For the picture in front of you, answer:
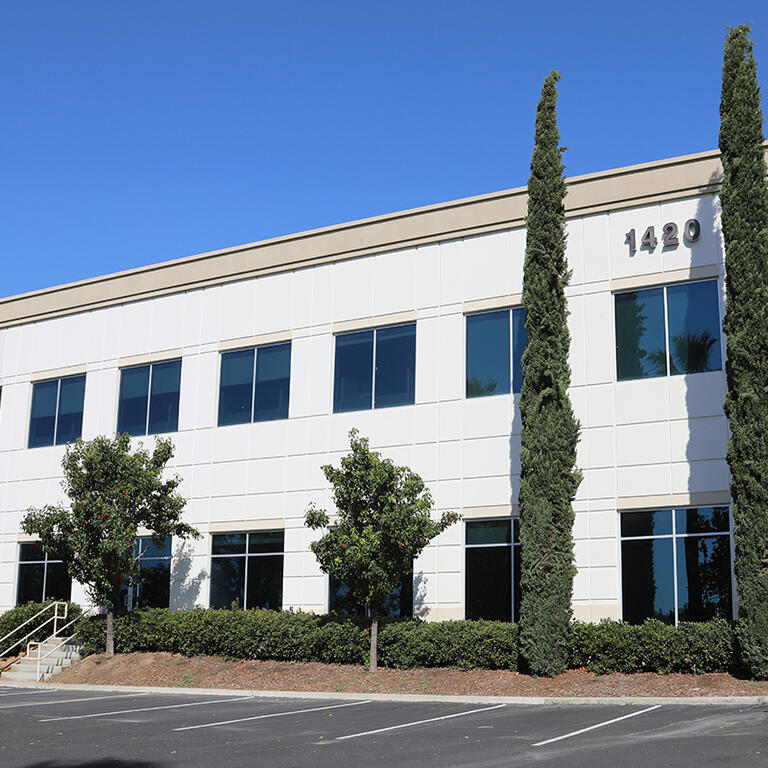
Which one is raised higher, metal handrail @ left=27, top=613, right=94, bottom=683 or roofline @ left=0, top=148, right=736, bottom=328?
roofline @ left=0, top=148, right=736, bottom=328

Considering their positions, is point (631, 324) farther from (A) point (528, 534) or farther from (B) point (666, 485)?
(A) point (528, 534)

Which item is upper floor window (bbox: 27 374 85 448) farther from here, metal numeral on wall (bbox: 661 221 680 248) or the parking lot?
metal numeral on wall (bbox: 661 221 680 248)

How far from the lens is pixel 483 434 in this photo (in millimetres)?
24281

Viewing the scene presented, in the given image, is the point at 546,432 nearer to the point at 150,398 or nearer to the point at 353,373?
the point at 353,373

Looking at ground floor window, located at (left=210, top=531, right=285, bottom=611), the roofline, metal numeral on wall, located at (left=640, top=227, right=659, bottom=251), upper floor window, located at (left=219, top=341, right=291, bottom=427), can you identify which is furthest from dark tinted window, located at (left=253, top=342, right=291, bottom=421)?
metal numeral on wall, located at (left=640, top=227, right=659, bottom=251)

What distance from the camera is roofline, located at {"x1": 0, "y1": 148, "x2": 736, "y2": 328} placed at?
2341 centimetres

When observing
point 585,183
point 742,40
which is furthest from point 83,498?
point 742,40

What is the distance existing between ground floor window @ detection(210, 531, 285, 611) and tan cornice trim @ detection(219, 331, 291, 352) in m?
5.33

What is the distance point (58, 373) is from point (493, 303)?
49.3 feet

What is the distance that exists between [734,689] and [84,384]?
21.5 metres

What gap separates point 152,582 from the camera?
28.1 metres

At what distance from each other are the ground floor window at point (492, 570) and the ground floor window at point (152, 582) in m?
8.91

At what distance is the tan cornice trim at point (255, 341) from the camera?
27.8 meters

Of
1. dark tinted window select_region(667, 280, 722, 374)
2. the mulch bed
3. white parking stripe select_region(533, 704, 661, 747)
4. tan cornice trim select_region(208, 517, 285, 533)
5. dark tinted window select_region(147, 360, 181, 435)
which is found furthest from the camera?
dark tinted window select_region(147, 360, 181, 435)
